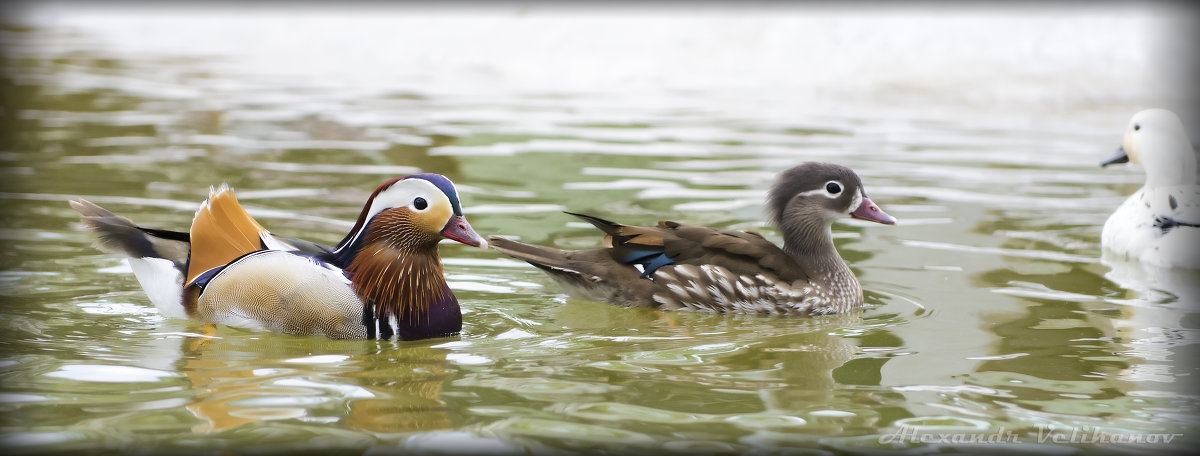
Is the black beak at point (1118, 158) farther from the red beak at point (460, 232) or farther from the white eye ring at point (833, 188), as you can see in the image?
the red beak at point (460, 232)

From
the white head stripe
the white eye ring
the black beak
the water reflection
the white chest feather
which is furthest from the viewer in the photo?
the black beak

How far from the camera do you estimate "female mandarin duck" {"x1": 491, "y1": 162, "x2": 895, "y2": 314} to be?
6.53 m

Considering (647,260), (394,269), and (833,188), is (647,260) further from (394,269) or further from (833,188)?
(394,269)

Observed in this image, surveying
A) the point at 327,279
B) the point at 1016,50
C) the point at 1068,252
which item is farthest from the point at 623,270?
the point at 1016,50

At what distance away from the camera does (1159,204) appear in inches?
319

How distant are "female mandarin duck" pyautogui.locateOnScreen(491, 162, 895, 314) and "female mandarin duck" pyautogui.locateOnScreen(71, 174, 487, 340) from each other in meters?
0.95

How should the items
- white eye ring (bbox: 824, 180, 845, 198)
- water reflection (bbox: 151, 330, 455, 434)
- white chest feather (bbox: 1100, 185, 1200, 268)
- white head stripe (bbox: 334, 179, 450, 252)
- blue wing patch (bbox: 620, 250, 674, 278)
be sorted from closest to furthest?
water reflection (bbox: 151, 330, 455, 434) < white head stripe (bbox: 334, 179, 450, 252) < blue wing patch (bbox: 620, 250, 674, 278) < white eye ring (bbox: 824, 180, 845, 198) < white chest feather (bbox: 1100, 185, 1200, 268)

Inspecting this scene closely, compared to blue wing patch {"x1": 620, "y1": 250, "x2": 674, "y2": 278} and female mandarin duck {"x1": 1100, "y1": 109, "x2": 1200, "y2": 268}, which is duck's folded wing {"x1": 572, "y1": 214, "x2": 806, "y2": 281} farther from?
female mandarin duck {"x1": 1100, "y1": 109, "x2": 1200, "y2": 268}

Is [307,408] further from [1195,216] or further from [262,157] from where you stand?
[262,157]

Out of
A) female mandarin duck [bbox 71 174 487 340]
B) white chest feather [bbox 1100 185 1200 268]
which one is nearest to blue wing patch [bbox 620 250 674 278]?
female mandarin duck [bbox 71 174 487 340]

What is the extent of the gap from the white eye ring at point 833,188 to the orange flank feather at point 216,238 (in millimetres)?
2790

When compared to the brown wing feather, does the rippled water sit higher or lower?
lower

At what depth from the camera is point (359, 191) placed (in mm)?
9539

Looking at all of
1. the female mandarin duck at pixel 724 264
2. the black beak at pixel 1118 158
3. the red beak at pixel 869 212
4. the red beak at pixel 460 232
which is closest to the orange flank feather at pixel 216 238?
the red beak at pixel 460 232
